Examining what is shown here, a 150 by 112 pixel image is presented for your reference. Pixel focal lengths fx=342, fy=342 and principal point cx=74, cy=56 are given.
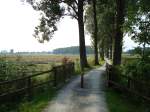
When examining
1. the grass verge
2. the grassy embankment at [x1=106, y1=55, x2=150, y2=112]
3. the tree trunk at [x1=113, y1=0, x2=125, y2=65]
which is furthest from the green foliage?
the tree trunk at [x1=113, y1=0, x2=125, y2=65]

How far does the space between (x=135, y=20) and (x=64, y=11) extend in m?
25.5

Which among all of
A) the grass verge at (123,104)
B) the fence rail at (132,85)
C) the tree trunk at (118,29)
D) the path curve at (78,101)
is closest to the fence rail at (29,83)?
the path curve at (78,101)

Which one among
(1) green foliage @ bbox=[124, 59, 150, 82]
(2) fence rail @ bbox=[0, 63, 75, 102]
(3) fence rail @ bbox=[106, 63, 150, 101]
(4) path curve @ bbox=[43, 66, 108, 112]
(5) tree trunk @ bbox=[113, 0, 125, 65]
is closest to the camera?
(4) path curve @ bbox=[43, 66, 108, 112]

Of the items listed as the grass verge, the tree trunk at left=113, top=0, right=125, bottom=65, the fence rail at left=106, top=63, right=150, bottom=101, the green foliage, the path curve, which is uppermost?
the tree trunk at left=113, top=0, right=125, bottom=65

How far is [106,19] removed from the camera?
6319cm

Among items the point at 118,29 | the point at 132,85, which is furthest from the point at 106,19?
the point at 132,85

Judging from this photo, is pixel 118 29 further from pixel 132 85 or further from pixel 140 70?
pixel 140 70

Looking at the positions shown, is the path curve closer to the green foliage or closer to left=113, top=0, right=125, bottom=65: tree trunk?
the green foliage

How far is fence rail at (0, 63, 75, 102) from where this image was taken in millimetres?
15461

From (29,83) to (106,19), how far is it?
157 feet

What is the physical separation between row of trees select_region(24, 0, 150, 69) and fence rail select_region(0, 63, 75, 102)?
465 cm

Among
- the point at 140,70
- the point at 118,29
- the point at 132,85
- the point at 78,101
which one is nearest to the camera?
the point at 78,101

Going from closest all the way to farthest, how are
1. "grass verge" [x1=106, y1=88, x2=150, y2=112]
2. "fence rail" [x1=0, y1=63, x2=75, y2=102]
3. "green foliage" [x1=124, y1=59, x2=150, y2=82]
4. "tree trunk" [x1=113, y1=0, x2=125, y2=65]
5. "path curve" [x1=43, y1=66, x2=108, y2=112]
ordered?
1. "path curve" [x1=43, y1=66, x2=108, y2=112]
2. "grass verge" [x1=106, y1=88, x2=150, y2=112]
3. "fence rail" [x1=0, y1=63, x2=75, y2=102]
4. "green foliage" [x1=124, y1=59, x2=150, y2=82]
5. "tree trunk" [x1=113, y1=0, x2=125, y2=65]

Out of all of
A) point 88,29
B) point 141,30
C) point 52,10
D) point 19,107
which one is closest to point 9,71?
point 19,107
